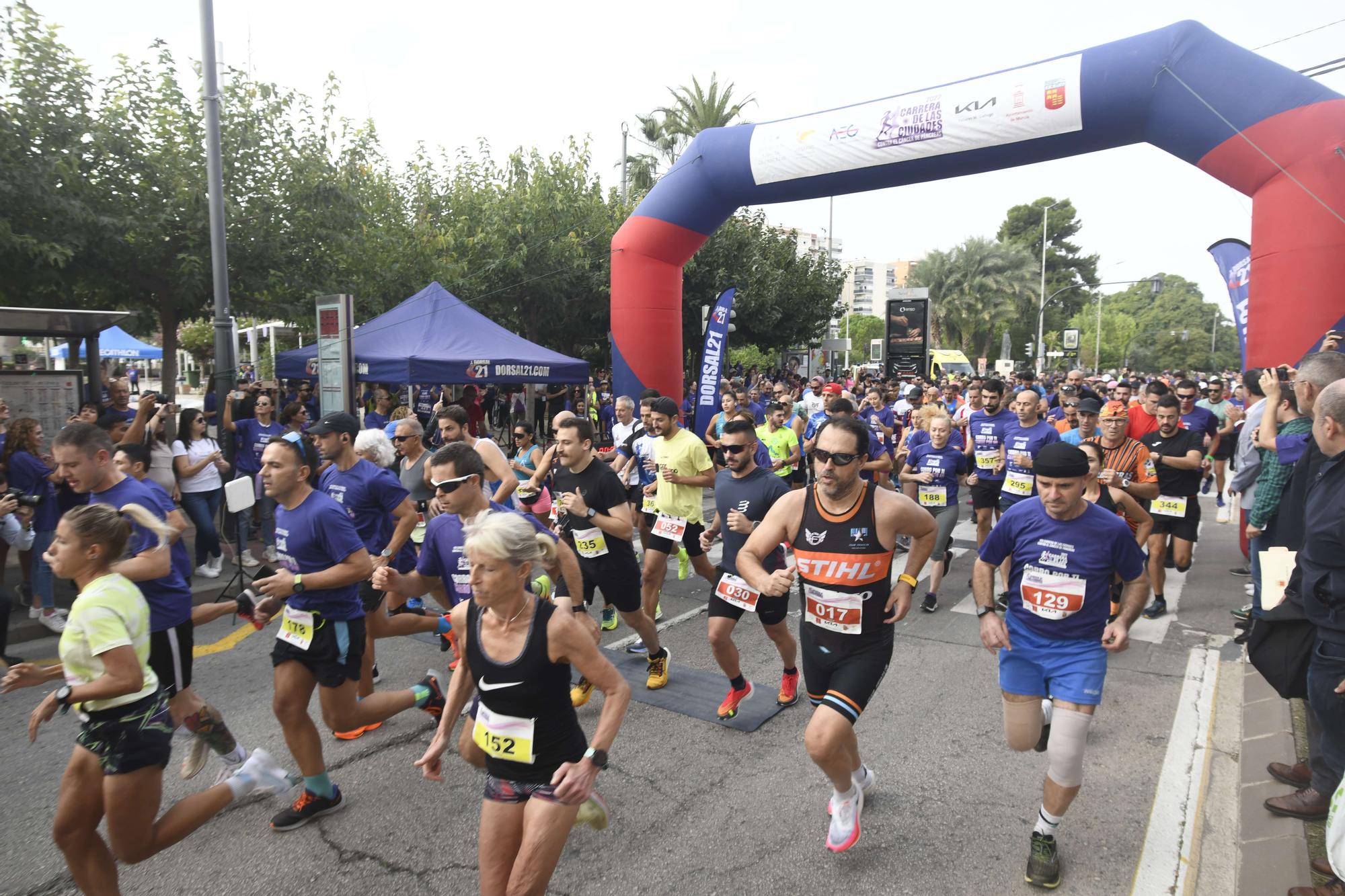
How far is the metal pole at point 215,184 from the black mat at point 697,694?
20.5 feet

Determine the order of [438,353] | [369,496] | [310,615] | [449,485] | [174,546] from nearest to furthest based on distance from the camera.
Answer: [310,615], [449,485], [174,546], [369,496], [438,353]

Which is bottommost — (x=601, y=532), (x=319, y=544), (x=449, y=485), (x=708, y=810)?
(x=708, y=810)

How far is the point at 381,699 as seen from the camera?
161 inches

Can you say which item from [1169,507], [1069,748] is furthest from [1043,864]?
[1169,507]

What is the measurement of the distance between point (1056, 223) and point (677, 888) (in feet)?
252

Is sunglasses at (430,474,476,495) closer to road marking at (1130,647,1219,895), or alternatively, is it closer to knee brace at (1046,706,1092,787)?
knee brace at (1046,706,1092,787)

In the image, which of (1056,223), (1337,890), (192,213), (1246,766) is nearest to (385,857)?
(1337,890)

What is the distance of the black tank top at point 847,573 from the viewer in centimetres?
353

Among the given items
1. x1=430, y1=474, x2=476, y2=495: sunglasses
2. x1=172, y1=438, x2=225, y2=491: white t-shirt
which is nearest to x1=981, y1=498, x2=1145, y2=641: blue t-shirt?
x1=430, y1=474, x2=476, y2=495: sunglasses

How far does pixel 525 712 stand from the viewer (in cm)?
257

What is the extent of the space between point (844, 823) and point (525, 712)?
5.47ft

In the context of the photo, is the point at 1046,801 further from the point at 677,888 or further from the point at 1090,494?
the point at 1090,494

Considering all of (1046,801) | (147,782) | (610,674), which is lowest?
(1046,801)

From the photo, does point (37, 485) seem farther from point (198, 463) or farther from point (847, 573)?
point (847, 573)
